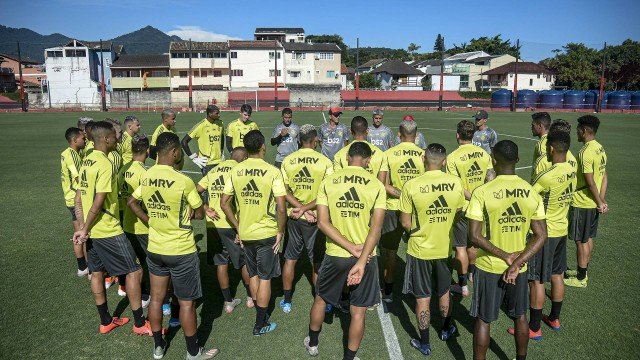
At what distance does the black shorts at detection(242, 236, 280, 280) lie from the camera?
5379 millimetres

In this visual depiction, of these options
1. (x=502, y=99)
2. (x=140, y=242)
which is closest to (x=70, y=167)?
(x=140, y=242)

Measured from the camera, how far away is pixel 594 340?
5348 mm

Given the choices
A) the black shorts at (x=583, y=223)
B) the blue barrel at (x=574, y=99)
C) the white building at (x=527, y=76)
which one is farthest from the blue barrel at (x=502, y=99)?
the black shorts at (x=583, y=223)

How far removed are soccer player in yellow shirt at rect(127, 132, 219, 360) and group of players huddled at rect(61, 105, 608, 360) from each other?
0.05 ft

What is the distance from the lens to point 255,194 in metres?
5.18

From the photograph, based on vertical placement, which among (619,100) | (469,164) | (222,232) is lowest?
(222,232)

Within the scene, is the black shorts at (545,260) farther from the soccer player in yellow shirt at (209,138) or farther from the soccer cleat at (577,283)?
the soccer player in yellow shirt at (209,138)

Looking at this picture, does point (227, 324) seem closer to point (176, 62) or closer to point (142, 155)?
point (142, 155)

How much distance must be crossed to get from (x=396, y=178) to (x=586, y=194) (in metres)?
3.26

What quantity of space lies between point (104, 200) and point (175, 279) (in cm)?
150

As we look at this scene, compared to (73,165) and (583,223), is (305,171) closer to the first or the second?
(73,165)

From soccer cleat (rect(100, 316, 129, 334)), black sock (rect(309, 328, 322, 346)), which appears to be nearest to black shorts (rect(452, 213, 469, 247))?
black sock (rect(309, 328, 322, 346))

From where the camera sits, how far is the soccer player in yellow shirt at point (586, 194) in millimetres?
6477

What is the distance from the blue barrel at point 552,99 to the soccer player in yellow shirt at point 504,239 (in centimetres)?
5801
